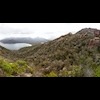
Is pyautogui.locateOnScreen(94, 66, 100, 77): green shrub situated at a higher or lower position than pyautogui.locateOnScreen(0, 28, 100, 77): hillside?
lower

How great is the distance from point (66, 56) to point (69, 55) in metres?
0.08

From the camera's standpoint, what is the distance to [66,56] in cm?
547

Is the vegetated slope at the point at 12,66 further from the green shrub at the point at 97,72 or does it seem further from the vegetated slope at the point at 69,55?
the green shrub at the point at 97,72

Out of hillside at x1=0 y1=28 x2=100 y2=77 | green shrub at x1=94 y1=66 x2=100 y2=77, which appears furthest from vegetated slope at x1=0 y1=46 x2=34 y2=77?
green shrub at x1=94 y1=66 x2=100 y2=77

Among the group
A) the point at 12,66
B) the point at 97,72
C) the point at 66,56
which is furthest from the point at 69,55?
the point at 12,66

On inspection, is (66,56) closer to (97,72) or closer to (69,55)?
(69,55)

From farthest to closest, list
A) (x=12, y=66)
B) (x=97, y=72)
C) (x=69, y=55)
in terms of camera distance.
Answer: (x=69, y=55) → (x=12, y=66) → (x=97, y=72)

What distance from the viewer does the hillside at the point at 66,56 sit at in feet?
17.1

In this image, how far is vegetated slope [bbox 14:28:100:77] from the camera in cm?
524

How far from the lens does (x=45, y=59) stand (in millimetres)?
5473

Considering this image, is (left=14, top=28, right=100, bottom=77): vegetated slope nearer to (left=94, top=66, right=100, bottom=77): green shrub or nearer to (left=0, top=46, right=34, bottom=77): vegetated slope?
(left=94, top=66, right=100, bottom=77): green shrub

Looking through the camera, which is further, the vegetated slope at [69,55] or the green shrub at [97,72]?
the vegetated slope at [69,55]

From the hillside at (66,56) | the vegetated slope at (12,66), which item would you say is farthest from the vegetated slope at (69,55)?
the vegetated slope at (12,66)
